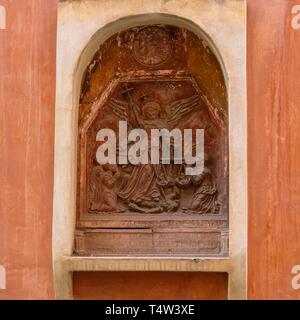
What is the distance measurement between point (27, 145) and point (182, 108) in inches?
52.1

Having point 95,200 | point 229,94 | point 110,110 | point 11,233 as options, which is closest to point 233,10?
point 229,94

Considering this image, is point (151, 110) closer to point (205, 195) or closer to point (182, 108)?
point (182, 108)

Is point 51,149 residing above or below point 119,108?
below

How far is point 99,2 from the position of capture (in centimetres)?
789

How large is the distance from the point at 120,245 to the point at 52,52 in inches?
64.8

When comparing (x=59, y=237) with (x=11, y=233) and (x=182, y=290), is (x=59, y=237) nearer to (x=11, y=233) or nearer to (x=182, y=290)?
(x=11, y=233)

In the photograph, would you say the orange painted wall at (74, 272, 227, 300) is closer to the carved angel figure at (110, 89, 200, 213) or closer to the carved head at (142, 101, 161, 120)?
the carved angel figure at (110, 89, 200, 213)

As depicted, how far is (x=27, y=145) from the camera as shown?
7.93m

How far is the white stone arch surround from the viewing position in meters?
7.59

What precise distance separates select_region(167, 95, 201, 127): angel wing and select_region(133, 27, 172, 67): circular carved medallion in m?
0.39

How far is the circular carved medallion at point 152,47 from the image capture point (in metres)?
8.24
